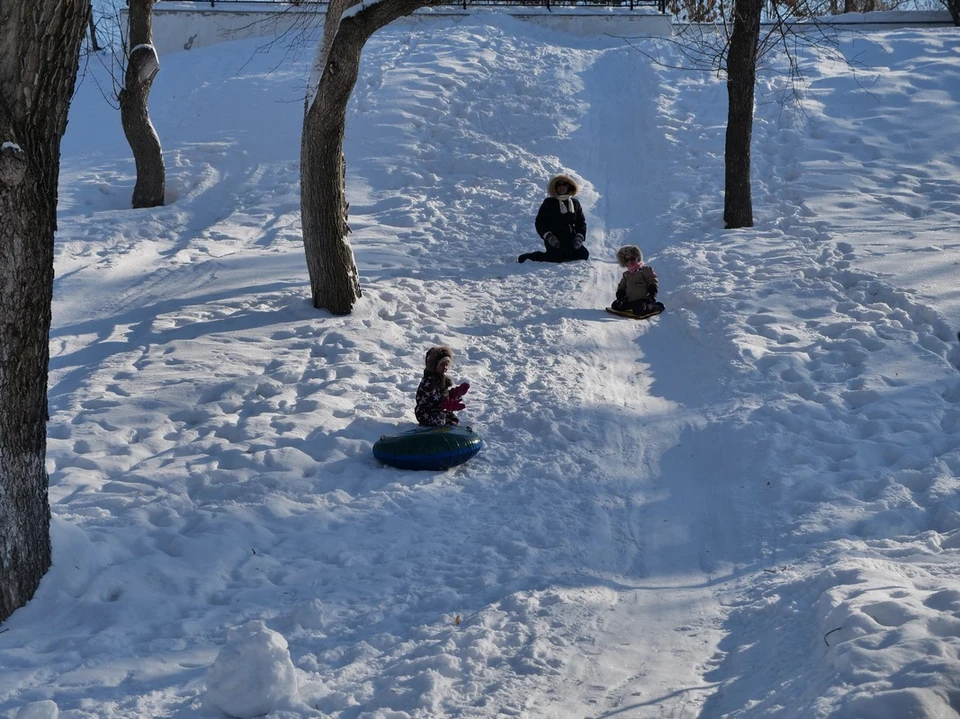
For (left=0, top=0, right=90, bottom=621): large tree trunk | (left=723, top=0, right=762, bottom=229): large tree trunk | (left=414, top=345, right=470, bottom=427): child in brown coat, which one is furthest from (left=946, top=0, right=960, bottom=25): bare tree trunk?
(left=0, top=0, right=90, bottom=621): large tree trunk

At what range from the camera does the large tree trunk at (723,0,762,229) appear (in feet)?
39.4

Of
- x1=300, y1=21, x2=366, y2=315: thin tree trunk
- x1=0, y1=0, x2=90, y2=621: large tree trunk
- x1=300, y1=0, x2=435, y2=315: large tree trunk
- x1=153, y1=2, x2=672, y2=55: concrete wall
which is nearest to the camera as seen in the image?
x1=0, y1=0, x2=90, y2=621: large tree trunk

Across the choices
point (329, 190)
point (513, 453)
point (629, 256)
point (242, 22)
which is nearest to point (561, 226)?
point (629, 256)

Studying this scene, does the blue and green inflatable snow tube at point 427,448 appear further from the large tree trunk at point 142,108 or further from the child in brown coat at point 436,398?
the large tree trunk at point 142,108

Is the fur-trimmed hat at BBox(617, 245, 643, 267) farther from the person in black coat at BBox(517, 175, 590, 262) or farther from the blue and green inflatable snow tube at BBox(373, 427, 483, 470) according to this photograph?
the blue and green inflatable snow tube at BBox(373, 427, 483, 470)

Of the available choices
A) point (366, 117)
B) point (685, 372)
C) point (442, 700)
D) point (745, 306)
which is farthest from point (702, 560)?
point (366, 117)

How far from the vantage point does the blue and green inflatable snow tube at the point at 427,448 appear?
21.9 ft

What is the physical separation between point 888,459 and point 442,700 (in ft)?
13.0

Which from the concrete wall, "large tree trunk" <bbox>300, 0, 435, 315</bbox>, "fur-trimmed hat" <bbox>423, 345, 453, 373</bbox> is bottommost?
"fur-trimmed hat" <bbox>423, 345, 453, 373</bbox>

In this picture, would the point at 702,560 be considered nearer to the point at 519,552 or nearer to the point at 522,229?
the point at 519,552

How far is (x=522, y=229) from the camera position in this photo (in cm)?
1334

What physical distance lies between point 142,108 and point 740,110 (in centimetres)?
842

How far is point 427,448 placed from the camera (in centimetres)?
668

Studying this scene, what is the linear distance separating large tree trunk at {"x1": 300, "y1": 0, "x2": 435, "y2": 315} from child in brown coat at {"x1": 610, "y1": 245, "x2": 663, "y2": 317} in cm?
284
